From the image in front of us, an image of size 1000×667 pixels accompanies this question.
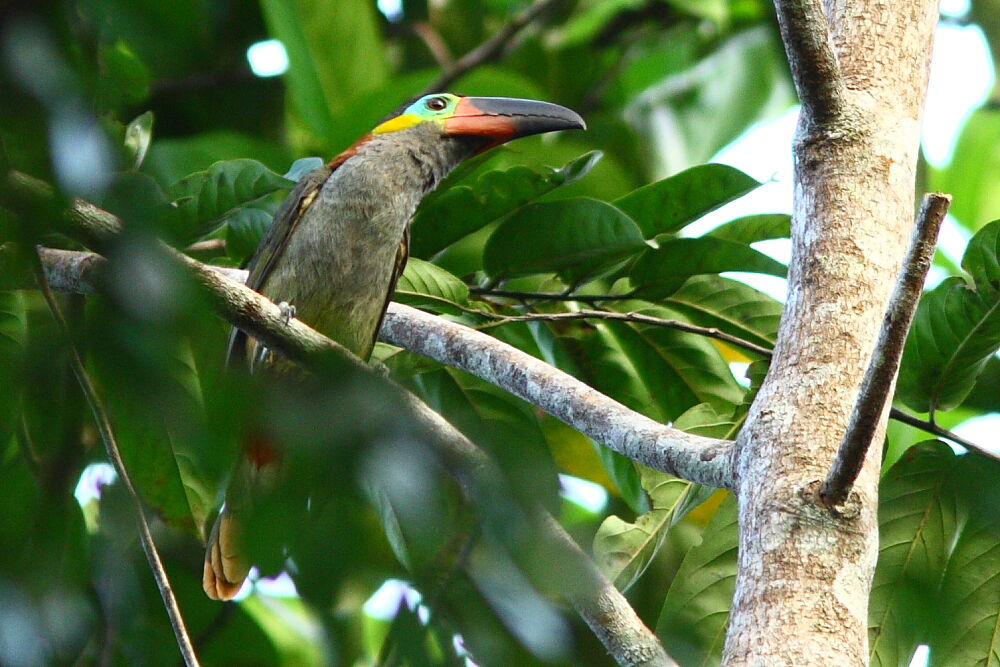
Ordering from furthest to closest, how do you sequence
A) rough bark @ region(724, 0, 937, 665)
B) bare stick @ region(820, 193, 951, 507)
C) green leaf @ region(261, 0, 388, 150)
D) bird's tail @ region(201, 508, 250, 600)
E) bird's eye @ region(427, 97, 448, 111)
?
green leaf @ region(261, 0, 388, 150) < bird's eye @ region(427, 97, 448, 111) < rough bark @ region(724, 0, 937, 665) < bare stick @ region(820, 193, 951, 507) < bird's tail @ region(201, 508, 250, 600)

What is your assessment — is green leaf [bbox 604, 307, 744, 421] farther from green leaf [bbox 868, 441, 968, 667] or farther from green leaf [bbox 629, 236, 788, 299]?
green leaf [bbox 868, 441, 968, 667]

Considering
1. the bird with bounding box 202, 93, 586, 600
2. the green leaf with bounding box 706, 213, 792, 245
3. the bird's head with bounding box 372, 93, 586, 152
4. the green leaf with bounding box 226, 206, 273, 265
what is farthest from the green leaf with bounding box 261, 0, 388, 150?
the green leaf with bounding box 706, 213, 792, 245

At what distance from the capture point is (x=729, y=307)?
2398mm

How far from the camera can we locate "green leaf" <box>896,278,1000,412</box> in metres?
1.88

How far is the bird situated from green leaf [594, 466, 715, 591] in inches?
41.6

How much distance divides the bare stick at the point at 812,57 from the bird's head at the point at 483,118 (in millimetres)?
1126

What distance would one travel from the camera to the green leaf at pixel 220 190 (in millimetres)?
2088

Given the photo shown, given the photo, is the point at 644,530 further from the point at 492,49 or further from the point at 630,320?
the point at 492,49

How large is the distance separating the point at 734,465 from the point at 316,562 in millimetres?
1138

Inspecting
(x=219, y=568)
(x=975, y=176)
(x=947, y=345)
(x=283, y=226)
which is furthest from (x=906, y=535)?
(x=975, y=176)

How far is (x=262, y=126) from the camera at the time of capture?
179 inches

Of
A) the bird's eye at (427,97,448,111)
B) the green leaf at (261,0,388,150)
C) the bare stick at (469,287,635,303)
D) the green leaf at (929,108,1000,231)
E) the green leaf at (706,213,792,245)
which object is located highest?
the green leaf at (929,108,1000,231)

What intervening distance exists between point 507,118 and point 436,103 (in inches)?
12.6

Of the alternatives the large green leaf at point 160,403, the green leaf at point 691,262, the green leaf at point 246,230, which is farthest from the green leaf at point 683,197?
the large green leaf at point 160,403
